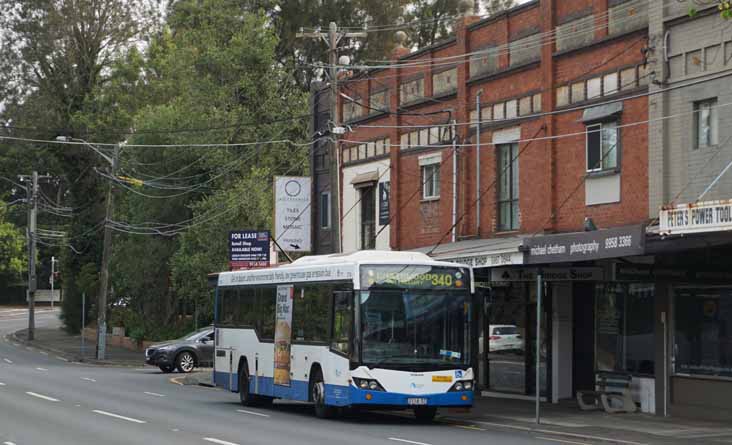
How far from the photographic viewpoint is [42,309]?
9969cm

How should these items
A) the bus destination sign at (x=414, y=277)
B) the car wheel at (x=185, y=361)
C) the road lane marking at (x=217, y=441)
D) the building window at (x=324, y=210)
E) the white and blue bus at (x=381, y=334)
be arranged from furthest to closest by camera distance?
the car wheel at (x=185, y=361) → the building window at (x=324, y=210) → the bus destination sign at (x=414, y=277) → the white and blue bus at (x=381, y=334) → the road lane marking at (x=217, y=441)

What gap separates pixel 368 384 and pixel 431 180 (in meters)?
12.1

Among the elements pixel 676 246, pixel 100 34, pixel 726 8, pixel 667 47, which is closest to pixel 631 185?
pixel 667 47

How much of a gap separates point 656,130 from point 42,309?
83.6 meters

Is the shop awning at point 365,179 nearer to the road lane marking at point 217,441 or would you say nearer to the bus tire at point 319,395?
the bus tire at point 319,395

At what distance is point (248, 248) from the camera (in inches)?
1419

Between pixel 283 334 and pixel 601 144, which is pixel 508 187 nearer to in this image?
pixel 601 144

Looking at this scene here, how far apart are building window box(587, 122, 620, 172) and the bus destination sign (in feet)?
15.2

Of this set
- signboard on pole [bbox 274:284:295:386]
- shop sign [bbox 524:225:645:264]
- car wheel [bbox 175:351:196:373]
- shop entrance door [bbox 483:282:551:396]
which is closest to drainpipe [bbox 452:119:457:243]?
shop entrance door [bbox 483:282:551:396]

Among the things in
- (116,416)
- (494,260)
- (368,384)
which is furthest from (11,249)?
(368,384)

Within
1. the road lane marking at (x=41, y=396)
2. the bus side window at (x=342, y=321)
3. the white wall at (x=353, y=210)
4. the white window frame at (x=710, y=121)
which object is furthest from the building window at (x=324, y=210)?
the white window frame at (x=710, y=121)

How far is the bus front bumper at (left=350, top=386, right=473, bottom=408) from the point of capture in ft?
69.1

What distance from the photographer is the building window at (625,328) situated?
24.2 m

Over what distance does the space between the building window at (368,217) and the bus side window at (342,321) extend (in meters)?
13.4
